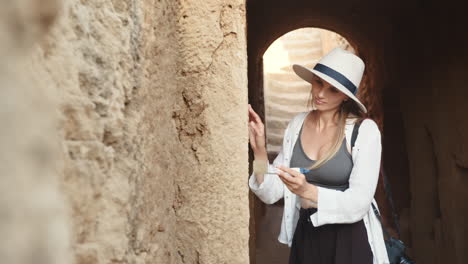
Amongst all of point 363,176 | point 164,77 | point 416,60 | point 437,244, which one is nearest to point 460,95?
point 416,60

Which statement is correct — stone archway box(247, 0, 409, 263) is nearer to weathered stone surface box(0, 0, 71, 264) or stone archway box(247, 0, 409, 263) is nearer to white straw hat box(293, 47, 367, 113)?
white straw hat box(293, 47, 367, 113)

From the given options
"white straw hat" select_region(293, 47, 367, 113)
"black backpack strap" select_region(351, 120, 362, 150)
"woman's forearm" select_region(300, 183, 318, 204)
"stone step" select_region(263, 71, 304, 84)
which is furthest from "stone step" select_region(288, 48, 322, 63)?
"woman's forearm" select_region(300, 183, 318, 204)

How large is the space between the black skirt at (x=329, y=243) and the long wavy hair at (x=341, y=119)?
0.76 feet

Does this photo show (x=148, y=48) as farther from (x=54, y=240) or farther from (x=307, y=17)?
(x=307, y=17)

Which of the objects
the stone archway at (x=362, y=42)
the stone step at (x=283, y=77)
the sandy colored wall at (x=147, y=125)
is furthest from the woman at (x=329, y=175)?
the stone step at (x=283, y=77)

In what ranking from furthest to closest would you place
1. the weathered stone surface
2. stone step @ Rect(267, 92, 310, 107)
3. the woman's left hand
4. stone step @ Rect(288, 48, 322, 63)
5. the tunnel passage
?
stone step @ Rect(288, 48, 322, 63)
stone step @ Rect(267, 92, 310, 107)
the tunnel passage
the woman's left hand
the weathered stone surface

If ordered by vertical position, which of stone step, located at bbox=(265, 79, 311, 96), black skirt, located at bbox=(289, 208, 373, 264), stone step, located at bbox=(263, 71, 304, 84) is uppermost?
stone step, located at bbox=(263, 71, 304, 84)

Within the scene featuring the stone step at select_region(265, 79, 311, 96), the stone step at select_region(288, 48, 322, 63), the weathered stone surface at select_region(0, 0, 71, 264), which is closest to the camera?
the weathered stone surface at select_region(0, 0, 71, 264)

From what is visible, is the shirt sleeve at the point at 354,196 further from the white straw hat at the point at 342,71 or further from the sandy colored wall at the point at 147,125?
the sandy colored wall at the point at 147,125

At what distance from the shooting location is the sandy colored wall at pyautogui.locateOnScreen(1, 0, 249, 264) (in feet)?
3.04

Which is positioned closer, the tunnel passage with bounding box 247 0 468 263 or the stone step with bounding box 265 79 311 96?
the tunnel passage with bounding box 247 0 468 263

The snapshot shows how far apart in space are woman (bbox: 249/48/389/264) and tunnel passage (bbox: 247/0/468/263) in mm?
1197

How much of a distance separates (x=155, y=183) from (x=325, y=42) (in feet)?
33.8

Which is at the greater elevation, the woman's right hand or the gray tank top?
the woman's right hand
